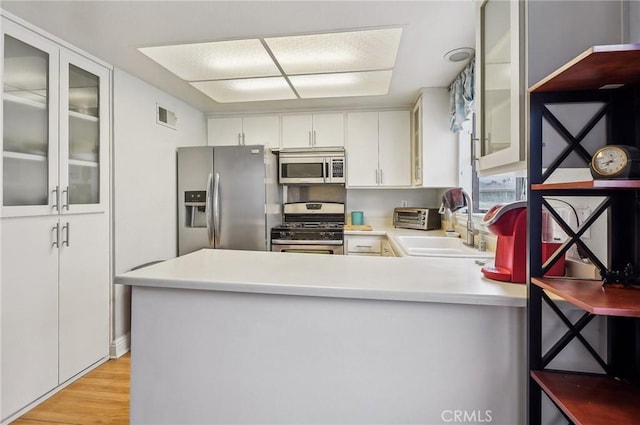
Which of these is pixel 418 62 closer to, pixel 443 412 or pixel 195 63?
pixel 195 63

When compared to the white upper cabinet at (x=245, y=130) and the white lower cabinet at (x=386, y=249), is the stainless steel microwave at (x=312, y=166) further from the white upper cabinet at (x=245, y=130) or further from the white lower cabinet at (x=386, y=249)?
the white lower cabinet at (x=386, y=249)

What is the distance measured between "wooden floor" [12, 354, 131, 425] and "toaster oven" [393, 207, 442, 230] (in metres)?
2.84

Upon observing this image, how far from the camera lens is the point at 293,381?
1.09 m

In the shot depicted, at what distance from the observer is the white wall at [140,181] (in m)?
2.58

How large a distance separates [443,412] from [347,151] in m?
2.93

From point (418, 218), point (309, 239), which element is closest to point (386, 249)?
point (418, 218)

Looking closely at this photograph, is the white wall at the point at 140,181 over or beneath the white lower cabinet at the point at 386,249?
over

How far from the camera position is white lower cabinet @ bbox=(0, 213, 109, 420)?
1827 millimetres

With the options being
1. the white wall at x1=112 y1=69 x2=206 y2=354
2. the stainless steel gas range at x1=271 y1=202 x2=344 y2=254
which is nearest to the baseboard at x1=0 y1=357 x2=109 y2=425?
the white wall at x1=112 y1=69 x2=206 y2=354

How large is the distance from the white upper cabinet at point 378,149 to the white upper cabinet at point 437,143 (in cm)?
51

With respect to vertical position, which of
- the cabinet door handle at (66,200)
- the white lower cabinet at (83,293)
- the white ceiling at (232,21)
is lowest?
the white lower cabinet at (83,293)

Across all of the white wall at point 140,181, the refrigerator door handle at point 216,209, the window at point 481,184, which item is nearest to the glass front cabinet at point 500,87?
the window at point 481,184

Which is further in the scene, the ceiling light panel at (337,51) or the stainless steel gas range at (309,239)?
the stainless steel gas range at (309,239)

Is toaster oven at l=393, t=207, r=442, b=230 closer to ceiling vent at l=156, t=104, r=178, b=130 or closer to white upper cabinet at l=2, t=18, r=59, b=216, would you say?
ceiling vent at l=156, t=104, r=178, b=130
